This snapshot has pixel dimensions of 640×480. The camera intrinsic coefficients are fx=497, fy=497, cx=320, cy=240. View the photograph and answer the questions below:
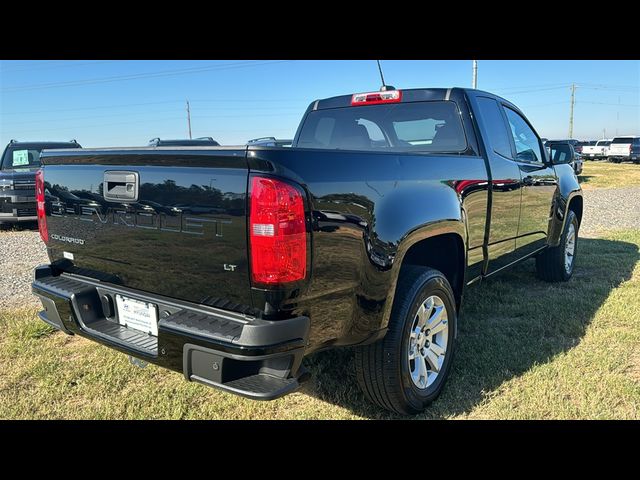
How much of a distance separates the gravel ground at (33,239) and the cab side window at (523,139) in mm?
4692

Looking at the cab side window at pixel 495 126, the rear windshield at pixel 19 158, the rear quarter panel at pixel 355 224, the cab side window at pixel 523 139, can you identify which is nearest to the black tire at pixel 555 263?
the cab side window at pixel 523 139

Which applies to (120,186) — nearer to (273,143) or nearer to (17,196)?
(273,143)

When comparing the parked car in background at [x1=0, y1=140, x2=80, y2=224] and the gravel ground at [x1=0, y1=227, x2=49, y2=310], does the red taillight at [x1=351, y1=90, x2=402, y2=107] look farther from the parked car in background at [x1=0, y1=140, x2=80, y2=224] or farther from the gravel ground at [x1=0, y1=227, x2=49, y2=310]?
the parked car in background at [x1=0, y1=140, x2=80, y2=224]

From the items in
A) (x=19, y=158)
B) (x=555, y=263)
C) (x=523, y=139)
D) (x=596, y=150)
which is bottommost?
(x=555, y=263)

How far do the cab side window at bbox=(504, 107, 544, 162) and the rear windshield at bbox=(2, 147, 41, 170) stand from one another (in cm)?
959

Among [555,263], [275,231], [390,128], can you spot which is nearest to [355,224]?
[275,231]

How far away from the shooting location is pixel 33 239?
8.71 metres

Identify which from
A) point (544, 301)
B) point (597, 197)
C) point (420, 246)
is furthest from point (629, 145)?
point (420, 246)

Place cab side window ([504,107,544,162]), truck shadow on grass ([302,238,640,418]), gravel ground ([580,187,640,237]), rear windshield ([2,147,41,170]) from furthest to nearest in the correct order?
1. rear windshield ([2,147,41,170])
2. gravel ground ([580,187,640,237])
3. cab side window ([504,107,544,162])
4. truck shadow on grass ([302,238,640,418])

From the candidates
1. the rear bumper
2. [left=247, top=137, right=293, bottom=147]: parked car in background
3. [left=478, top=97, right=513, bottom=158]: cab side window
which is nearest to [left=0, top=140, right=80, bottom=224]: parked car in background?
[left=247, top=137, right=293, bottom=147]: parked car in background

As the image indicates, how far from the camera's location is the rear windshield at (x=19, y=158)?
1029 cm

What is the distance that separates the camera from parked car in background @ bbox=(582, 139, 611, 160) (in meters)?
38.8

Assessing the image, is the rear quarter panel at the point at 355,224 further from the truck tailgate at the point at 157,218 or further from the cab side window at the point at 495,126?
the cab side window at the point at 495,126

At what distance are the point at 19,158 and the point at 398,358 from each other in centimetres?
1049
